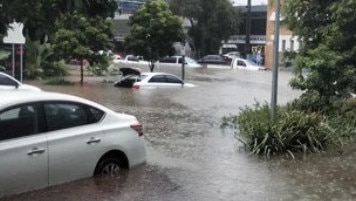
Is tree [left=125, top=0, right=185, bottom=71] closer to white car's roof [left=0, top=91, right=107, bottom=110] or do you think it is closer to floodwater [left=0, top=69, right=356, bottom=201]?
floodwater [left=0, top=69, right=356, bottom=201]

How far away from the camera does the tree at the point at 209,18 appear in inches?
2808

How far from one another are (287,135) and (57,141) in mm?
5615

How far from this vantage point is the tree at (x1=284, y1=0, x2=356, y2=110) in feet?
49.8

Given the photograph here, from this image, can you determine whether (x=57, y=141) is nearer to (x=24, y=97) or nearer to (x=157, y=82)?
(x=24, y=97)

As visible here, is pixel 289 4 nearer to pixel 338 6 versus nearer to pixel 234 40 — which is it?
pixel 338 6

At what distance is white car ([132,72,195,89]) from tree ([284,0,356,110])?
16.9 meters

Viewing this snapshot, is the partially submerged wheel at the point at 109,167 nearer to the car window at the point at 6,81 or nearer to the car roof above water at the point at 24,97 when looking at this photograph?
the car roof above water at the point at 24,97

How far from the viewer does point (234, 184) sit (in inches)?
370

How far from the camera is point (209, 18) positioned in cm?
7262

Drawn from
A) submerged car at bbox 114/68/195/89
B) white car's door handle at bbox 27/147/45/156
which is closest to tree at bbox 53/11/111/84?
submerged car at bbox 114/68/195/89

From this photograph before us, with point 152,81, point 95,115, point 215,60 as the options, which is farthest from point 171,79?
point 215,60

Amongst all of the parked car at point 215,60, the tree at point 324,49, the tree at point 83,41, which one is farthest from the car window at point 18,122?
the parked car at point 215,60

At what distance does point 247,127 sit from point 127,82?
23122mm

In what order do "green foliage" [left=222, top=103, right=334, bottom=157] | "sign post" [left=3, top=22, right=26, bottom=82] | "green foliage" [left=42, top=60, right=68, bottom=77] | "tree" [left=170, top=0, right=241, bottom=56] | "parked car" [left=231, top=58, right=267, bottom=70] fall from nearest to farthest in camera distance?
"sign post" [left=3, top=22, right=26, bottom=82]
"green foliage" [left=222, top=103, right=334, bottom=157]
"green foliage" [left=42, top=60, right=68, bottom=77]
"parked car" [left=231, top=58, right=267, bottom=70]
"tree" [left=170, top=0, right=241, bottom=56]
